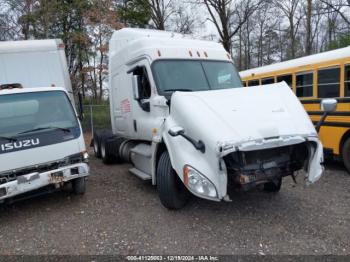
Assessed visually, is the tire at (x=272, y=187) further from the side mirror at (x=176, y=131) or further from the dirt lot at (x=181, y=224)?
the side mirror at (x=176, y=131)

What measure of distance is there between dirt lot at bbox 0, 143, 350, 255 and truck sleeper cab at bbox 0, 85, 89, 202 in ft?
1.78

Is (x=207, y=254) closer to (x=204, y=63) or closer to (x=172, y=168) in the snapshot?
(x=172, y=168)

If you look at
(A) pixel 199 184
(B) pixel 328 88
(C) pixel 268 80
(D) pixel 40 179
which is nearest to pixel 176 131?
(A) pixel 199 184

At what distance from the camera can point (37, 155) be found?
504cm

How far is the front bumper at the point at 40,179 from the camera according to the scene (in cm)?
471

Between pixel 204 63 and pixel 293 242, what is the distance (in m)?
3.42

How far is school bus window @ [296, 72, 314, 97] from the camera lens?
→ 303 inches

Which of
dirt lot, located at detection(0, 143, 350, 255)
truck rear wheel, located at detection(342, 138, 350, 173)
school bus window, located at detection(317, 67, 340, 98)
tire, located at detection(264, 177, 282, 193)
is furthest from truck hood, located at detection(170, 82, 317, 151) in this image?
truck rear wheel, located at detection(342, 138, 350, 173)

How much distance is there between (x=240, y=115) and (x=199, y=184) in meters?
1.07

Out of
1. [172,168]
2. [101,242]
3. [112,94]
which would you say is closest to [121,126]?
[112,94]

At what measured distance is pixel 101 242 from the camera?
4203 millimetres

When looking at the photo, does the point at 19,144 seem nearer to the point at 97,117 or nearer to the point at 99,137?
the point at 99,137

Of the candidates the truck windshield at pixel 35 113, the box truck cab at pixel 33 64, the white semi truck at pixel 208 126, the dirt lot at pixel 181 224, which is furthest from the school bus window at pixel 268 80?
the truck windshield at pixel 35 113

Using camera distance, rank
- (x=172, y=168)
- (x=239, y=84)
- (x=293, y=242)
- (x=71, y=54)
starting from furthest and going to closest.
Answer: (x=71, y=54) → (x=239, y=84) → (x=172, y=168) → (x=293, y=242)
